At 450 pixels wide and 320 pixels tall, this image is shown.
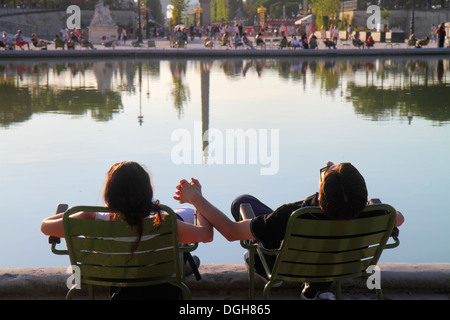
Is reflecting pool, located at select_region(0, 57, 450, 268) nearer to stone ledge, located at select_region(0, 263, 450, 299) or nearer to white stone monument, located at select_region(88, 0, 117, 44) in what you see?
stone ledge, located at select_region(0, 263, 450, 299)

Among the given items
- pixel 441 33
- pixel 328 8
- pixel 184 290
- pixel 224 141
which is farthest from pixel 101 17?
pixel 184 290

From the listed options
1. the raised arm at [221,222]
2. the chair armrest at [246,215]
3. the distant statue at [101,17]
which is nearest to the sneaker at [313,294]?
the chair armrest at [246,215]

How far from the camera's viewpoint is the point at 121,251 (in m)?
2.64

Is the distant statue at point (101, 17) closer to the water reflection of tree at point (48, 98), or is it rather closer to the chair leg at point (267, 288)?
the water reflection of tree at point (48, 98)

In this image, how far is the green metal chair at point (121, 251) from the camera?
8.48 ft

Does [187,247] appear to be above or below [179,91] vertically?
below

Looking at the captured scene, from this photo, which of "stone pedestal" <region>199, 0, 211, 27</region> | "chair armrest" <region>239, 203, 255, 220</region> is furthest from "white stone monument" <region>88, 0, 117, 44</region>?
"chair armrest" <region>239, 203, 255, 220</region>

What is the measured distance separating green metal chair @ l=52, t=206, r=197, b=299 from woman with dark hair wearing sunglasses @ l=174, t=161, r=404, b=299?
37 cm

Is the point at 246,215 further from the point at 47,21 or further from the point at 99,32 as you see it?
the point at 47,21

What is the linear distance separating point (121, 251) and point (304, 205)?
84cm

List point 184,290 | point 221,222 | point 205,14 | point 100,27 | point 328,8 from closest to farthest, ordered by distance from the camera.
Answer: point 184,290, point 221,222, point 100,27, point 205,14, point 328,8

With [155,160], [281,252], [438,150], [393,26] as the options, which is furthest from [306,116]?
[393,26]

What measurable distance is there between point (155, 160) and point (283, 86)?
10035mm

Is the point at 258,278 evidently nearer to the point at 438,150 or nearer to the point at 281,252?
the point at 281,252
